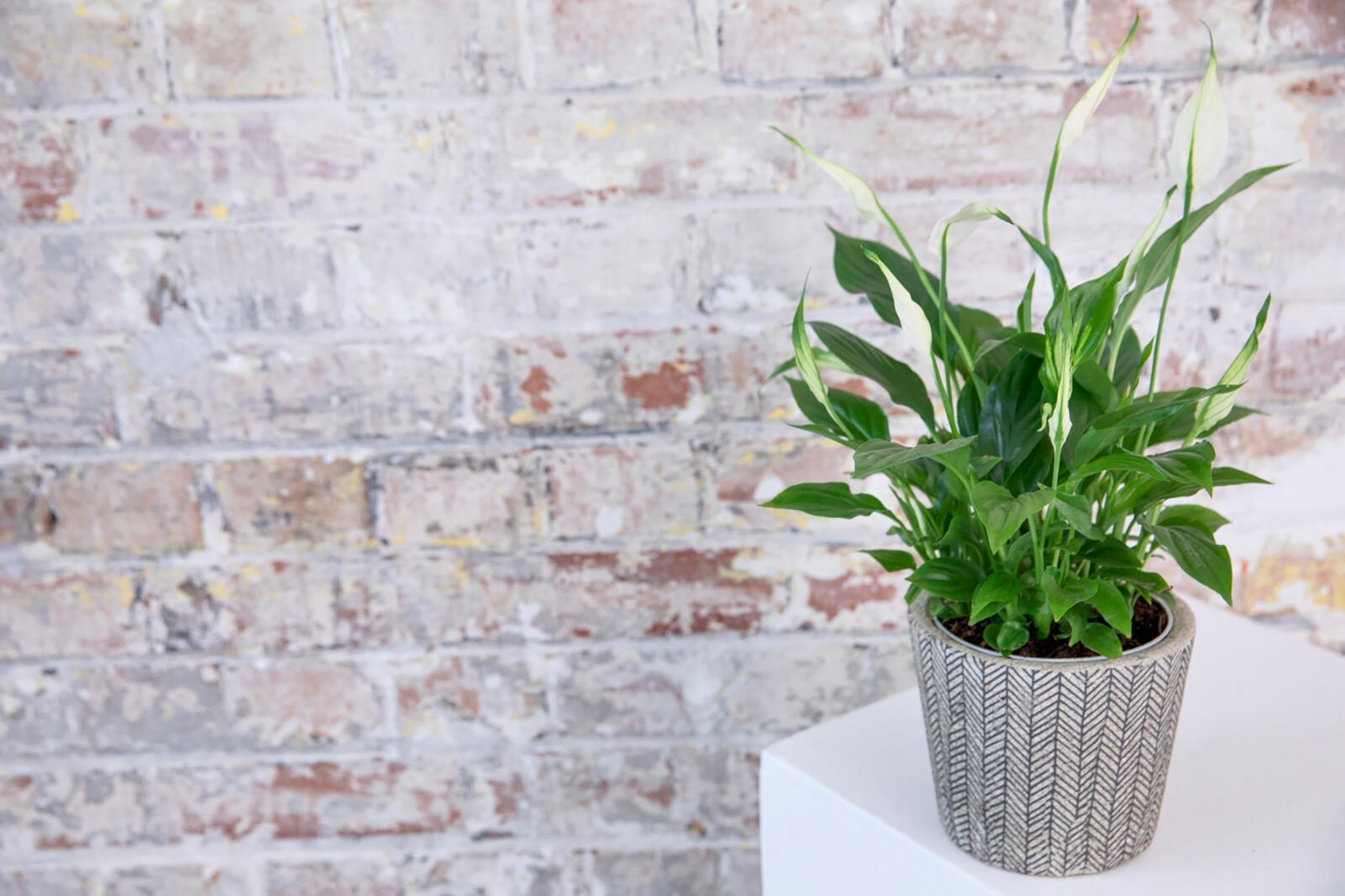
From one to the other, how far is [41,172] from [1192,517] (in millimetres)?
984

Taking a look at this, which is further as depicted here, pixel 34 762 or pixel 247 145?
pixel 34 762

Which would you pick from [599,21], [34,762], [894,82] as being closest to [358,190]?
[599,21]

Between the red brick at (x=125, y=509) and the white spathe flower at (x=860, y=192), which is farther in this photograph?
the red brick at (x=125, y=509)

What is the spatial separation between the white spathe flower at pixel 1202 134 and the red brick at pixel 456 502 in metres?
0.64

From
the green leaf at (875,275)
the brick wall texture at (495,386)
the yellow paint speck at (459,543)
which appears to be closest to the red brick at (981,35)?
the brick wall texture at (495,386)

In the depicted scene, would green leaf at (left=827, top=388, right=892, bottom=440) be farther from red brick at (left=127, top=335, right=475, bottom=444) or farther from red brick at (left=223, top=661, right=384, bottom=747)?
red brick at (left=223, top=661, right=384, bottom=747)

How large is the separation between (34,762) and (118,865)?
143 mm

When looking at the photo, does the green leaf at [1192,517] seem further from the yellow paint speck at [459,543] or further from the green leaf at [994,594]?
the yellow paint speck at [459,543]

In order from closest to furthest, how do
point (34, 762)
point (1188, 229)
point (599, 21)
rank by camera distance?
point (1188, 229), point (599, 21), point (34, 762)

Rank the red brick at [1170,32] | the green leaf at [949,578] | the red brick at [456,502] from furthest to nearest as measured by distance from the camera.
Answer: the red brick at [456,502]
the red brick at [1170,32]
the green leaf at [949,578]

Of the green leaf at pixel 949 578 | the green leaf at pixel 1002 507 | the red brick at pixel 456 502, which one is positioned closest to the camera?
the green leaf at pixel 1002 507

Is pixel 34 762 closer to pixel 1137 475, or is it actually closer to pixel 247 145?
pixel 247 145

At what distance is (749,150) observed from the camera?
37.0 inches

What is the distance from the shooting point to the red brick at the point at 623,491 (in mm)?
1006
